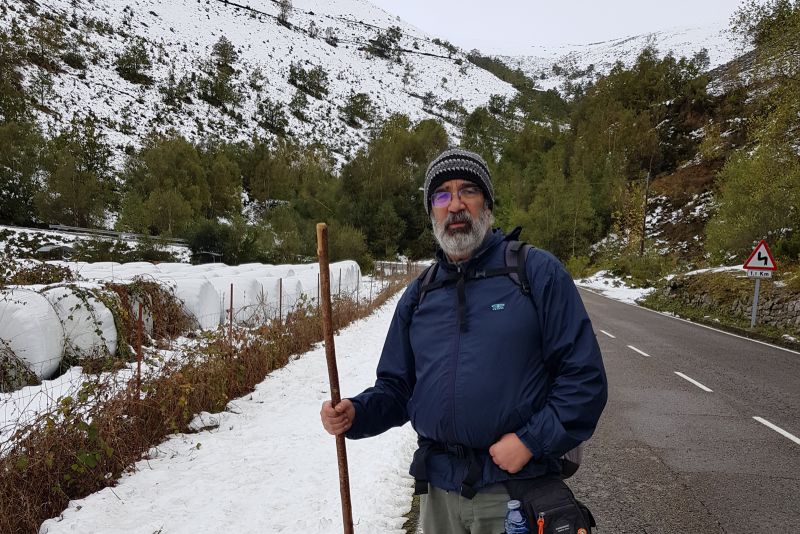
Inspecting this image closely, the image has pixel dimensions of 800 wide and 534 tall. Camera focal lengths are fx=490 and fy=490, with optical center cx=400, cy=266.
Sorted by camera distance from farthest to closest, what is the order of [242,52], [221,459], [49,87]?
[242,52] → [49,87] → [221,459]

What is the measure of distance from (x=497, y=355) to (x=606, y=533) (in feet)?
8.03

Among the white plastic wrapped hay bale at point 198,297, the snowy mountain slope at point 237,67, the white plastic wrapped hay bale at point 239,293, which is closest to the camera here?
the white plastic wrapped hay bale at point 198,297

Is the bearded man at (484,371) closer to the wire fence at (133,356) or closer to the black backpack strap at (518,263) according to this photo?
the black backpack strap at (518,263)

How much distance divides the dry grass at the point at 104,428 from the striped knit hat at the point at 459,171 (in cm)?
343

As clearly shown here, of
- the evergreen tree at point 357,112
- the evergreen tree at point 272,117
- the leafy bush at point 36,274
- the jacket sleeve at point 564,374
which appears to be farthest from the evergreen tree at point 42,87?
the jacket sleeve at point 564,374

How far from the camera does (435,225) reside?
1.74 meters

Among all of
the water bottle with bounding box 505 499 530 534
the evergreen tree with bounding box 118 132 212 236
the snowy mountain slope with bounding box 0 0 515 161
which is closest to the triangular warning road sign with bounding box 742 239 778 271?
the water bottle with bounding box 505 499 530 534

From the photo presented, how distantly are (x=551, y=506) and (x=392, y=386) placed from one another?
660 millimetres

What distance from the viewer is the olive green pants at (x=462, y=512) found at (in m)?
1.49

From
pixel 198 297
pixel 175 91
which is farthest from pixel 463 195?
pixel 175 91

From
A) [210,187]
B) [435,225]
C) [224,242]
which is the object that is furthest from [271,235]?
[435,225]

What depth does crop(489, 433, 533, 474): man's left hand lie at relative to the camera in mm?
1375

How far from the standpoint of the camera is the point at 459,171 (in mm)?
1699

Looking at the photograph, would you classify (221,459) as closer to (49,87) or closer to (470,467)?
(470,467)
